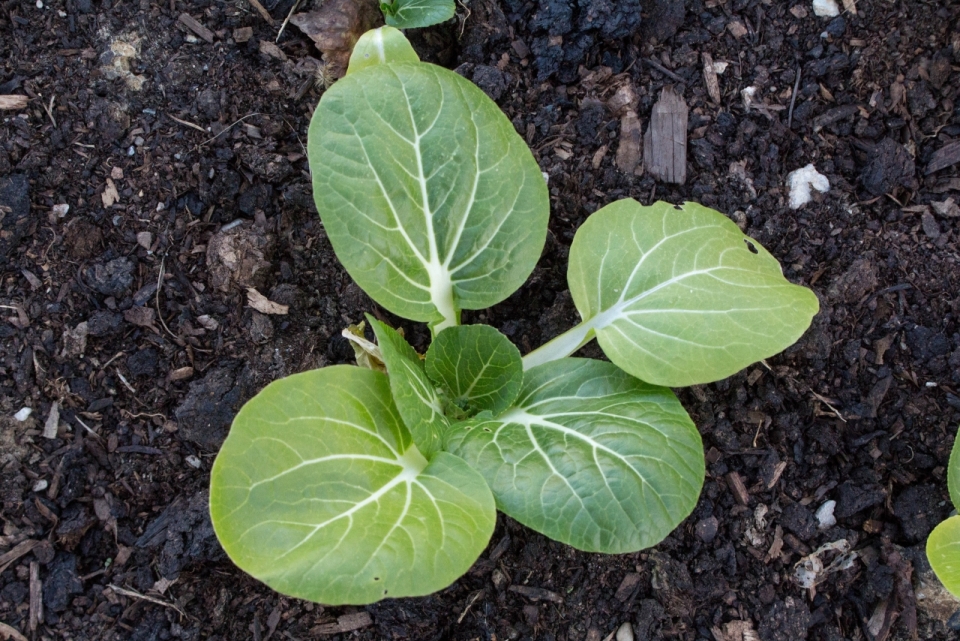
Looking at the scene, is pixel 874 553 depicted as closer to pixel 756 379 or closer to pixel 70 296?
pixel 756 379

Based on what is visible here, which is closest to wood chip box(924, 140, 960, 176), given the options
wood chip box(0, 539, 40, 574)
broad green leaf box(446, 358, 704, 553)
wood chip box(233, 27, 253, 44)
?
broad green leaf box(446, 358, 704, 553)

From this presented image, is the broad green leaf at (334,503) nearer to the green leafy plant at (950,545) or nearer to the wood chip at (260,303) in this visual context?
the wood chip at (260,303)

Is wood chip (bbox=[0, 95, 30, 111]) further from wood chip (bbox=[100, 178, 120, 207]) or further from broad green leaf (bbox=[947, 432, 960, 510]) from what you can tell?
broad green leaf (bbox=[947, 432, 960, 510])

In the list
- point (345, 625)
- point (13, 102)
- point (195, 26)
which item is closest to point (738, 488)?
point (345, 625)

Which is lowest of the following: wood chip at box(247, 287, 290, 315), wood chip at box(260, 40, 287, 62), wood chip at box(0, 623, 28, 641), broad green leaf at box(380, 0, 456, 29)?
wood chip at box(0, 623, 28, 641)

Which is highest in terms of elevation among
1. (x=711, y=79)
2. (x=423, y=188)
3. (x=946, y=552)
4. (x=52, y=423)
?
(x=711, y=79)

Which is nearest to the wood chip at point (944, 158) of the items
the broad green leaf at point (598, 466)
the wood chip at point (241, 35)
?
the broad green leaf at point (598, 466)

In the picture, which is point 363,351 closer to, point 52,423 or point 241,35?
point 52,423
